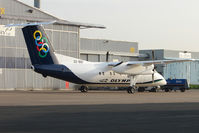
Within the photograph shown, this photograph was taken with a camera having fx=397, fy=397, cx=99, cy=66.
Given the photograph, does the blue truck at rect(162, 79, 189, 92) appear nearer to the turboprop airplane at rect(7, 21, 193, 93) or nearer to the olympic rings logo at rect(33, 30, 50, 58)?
the turboprop airplane at rect(7, 21, 193, 93)

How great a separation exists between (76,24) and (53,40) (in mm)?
5071

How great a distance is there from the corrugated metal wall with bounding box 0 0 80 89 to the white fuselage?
53.9 feet

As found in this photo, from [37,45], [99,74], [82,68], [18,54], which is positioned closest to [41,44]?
[37,45]

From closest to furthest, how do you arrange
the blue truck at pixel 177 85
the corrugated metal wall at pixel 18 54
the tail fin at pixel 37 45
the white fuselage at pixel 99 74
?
the tail fin at pixel 37 45, the white fuselage at pixel 99 74, the blue truck at pixel 177 85, the corrugated metal wall at pixel 18 54

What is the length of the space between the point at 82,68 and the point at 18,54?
1763 centimetres

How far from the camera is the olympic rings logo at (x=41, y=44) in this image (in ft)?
145

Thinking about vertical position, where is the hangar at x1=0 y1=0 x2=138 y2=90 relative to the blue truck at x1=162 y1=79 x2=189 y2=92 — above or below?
above

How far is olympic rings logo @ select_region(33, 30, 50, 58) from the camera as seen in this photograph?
44.3 metres

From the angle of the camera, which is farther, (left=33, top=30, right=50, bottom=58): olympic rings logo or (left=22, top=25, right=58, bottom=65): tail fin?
(left=33, top=30, right=50, bottom=58): olympic rings logo

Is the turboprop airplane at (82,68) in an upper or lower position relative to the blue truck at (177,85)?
upper

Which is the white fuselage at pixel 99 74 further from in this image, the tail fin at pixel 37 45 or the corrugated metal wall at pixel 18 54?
the corrugated metal wall at pixel 18 54

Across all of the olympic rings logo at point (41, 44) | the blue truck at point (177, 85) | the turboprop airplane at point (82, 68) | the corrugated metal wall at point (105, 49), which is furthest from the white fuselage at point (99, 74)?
the corrugated metal wall at point (105, 49)

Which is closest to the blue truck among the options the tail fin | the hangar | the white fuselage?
the white fuselage

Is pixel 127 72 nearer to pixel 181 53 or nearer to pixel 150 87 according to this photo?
pixel 150 87
